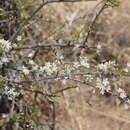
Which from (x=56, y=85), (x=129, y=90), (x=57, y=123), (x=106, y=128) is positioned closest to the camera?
(x=129, y=90)

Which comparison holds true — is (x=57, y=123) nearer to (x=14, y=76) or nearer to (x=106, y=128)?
(x=106, y=128)

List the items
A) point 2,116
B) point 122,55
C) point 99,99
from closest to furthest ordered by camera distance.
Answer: point 2,116
point 99,99
point 122,55

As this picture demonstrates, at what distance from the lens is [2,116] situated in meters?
2.87

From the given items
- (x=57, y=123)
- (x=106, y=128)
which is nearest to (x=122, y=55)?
(x=106, y=128)

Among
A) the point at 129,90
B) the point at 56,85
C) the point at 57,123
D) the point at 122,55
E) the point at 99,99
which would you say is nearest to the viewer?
the point at 129,90

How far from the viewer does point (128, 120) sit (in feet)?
12.1

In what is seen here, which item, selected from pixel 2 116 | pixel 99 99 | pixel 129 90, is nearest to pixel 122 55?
pixel 99 99

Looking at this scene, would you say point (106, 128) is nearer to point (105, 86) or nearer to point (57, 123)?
point (57, 123)

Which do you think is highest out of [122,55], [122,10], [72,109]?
[122,10]

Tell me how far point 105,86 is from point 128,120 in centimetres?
208

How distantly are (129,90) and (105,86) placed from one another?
1.00 feet

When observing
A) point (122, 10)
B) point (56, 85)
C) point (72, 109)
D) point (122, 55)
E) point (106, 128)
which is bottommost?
point (106, 128)

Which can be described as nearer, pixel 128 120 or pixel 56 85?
pixel 56 85

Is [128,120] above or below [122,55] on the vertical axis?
below
